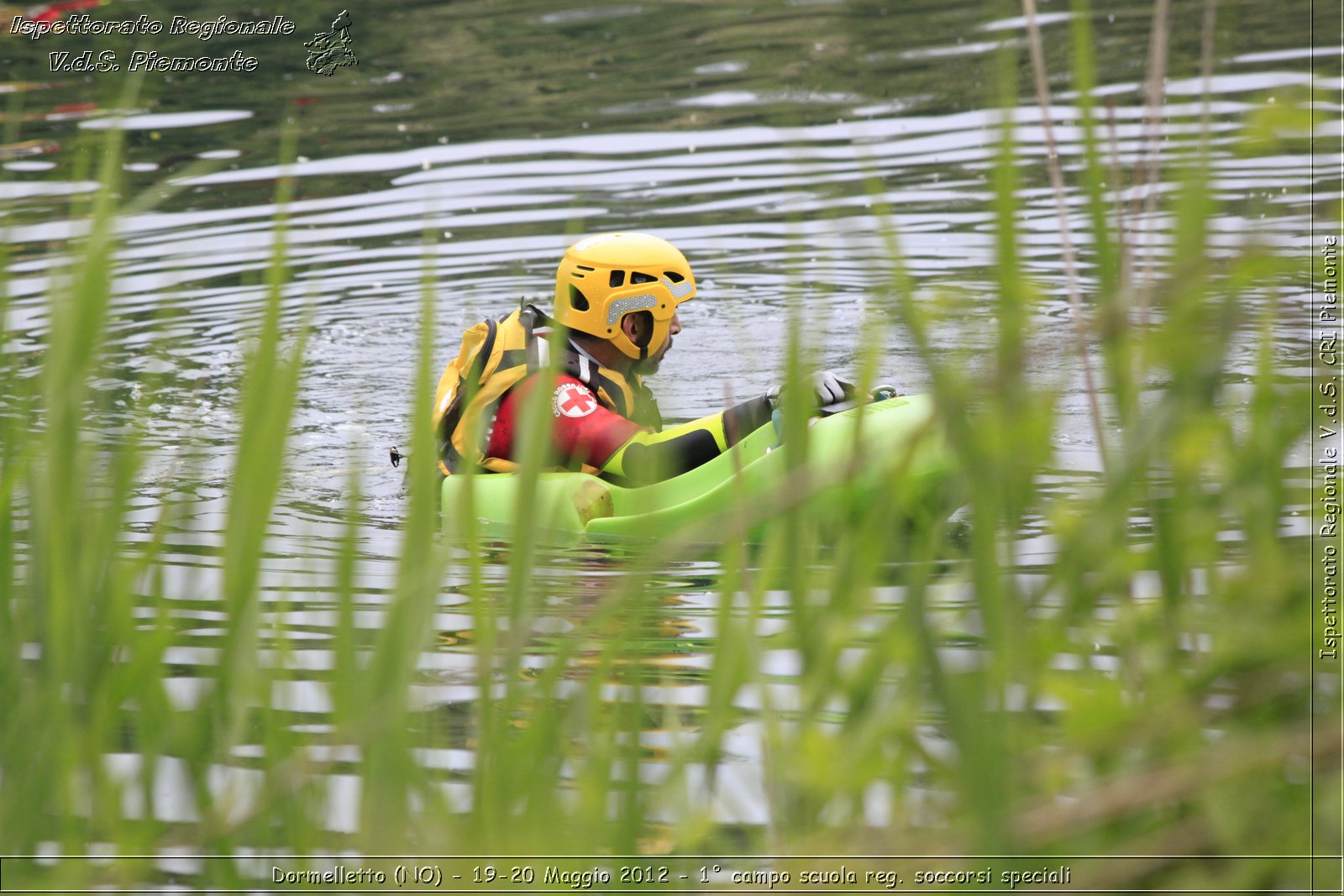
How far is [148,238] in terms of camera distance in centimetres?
1158

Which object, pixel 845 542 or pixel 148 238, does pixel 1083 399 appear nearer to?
pixel 845 542

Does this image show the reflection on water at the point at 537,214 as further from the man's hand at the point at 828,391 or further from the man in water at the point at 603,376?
the man's hand at the point at 828,391

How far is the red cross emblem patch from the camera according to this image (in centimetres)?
647

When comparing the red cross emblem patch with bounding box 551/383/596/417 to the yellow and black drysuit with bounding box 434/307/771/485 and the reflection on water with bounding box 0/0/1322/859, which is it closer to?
the yellow and black drysuit with bounding box 434/307/771/485

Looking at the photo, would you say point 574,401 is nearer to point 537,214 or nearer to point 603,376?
point 603,376

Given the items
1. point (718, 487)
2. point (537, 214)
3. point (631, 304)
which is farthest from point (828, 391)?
point (537, 214)

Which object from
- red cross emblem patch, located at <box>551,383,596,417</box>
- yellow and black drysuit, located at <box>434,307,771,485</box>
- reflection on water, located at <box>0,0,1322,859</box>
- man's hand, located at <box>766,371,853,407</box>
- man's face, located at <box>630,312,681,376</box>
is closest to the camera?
reflection on water, located at <box>0,0,1322,859</box>

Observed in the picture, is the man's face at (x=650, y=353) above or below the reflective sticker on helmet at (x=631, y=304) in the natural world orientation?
below

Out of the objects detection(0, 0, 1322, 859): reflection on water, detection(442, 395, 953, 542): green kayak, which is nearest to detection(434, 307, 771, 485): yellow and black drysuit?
detection(442, 395, 953, 542): green kayak

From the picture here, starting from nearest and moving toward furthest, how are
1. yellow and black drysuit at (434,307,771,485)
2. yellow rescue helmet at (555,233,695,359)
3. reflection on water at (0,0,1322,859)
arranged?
reflection on water at (0,0,1322,859), yellow and black drysuit at (434,307,771,485), yellow rescue helmet at (555,233,695,359)

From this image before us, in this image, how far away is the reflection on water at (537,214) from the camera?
329 centimetres

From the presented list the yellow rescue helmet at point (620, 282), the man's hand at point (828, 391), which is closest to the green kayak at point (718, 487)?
the man's hand at point (828, 391)

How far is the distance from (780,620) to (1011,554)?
2.90m

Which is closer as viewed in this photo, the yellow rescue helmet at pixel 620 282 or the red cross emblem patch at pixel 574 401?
the red cross emblem patch at pixel 574 401
